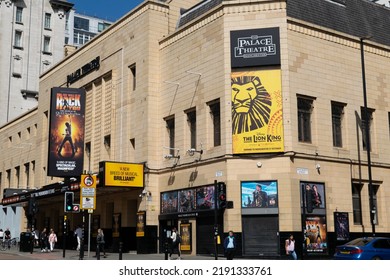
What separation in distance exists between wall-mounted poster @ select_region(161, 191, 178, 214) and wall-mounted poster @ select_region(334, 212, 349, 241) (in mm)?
9566

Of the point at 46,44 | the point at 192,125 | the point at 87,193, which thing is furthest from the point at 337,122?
the point at 46,44

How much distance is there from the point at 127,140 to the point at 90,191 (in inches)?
460

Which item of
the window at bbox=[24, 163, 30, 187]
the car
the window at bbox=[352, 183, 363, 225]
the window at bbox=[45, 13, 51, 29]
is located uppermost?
the window at bbox=[45, 13, 51, 29]

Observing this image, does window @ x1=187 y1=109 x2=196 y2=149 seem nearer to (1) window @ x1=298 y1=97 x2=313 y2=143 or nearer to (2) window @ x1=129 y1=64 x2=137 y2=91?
(2) window @ x1=129 y1=64 x2=137 y2=91

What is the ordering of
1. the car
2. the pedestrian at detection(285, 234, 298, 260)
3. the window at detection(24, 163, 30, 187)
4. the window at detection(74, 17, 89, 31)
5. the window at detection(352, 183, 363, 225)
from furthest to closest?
the window at detection(74, 17, 89, 31) < the window at detection(24, 163, 30, 187) < the window at detection(352, 183, 363, 225) < the pedestrian at detection(285, 234, 298, 260) < the car

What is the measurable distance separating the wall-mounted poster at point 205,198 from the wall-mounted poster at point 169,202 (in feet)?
7.16

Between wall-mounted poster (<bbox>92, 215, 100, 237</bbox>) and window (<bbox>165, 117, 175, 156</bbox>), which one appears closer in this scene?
window (<bbox>165, 117, 175, 156</bbox>)

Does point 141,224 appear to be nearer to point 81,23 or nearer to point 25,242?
point 25,242

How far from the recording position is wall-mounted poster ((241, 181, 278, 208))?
27.6 meters

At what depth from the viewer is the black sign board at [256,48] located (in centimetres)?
2903

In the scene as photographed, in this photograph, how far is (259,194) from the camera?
27.9 meters

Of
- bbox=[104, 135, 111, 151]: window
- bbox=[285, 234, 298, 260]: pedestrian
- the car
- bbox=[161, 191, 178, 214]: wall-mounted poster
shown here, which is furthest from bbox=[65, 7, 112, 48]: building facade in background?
the car

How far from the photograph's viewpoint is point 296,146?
2839 cm

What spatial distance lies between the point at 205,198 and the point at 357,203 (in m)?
9.25
